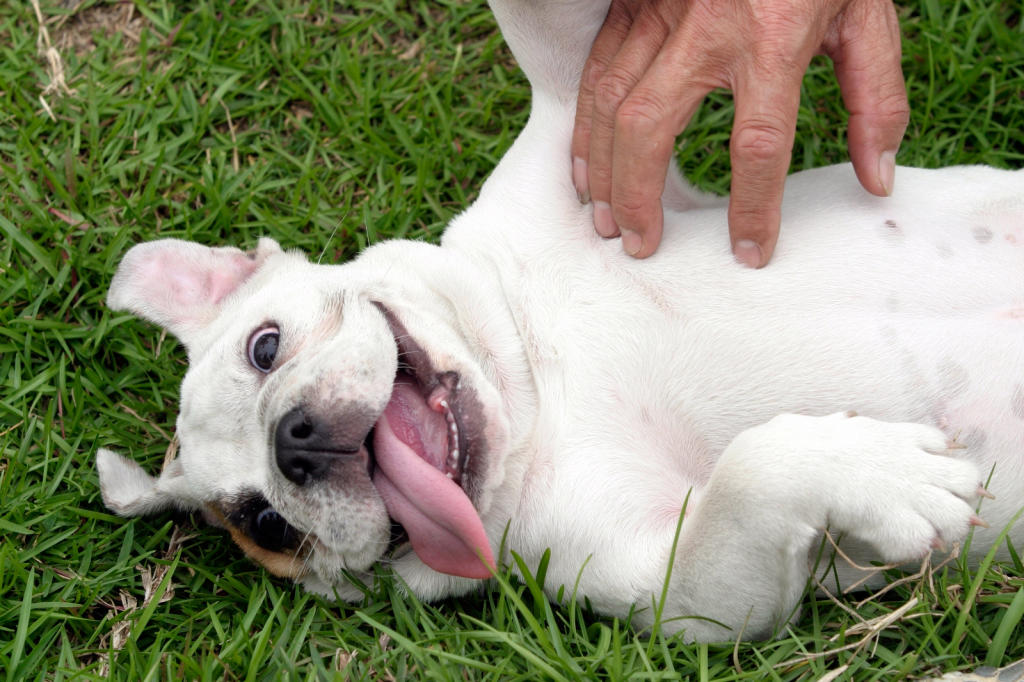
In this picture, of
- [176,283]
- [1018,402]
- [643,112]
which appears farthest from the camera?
[176,283]

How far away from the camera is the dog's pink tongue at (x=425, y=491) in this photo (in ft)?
9.93

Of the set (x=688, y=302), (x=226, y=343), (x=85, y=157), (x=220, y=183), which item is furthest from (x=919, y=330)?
(x=85, y=157)

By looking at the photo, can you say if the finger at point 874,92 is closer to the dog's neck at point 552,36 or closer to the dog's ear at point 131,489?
the dog's neck at point 552,36

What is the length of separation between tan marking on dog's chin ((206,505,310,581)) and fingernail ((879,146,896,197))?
2.44 meters

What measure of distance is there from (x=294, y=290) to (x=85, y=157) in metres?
2.28

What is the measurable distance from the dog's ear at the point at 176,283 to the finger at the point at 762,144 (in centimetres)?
202

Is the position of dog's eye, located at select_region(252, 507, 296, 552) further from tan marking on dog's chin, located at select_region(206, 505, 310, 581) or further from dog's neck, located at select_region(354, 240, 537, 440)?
dog's neck, located at select_region(354, 240, 537, 440)

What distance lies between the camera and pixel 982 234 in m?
3.44

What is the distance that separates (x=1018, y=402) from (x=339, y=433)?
2.18 m

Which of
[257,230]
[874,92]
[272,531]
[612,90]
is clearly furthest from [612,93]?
[257,230]

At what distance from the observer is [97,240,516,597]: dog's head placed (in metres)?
3.05

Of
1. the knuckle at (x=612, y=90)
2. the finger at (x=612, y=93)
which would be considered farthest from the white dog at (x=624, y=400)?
the knuckle at (x=612, y=90)

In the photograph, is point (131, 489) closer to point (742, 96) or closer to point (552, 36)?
point (552, 36)

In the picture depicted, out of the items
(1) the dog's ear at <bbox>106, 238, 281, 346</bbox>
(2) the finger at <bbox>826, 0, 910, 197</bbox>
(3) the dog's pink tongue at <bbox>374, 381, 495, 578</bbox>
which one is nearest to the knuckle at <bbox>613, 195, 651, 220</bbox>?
(2) the finger at <bbox>826, 0, 910, 197</bbox>
